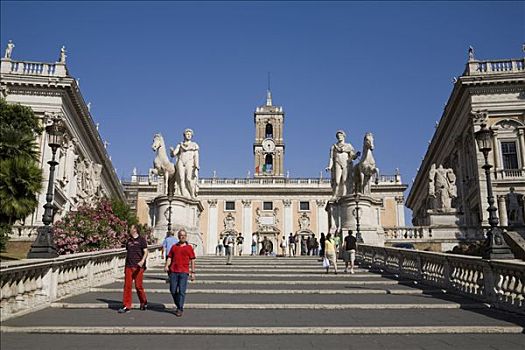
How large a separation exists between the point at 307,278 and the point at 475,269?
472 cm

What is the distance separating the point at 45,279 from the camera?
326 inches

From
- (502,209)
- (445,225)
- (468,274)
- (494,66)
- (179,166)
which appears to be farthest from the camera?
(494,66)

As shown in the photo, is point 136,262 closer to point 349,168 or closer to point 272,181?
point 349,168

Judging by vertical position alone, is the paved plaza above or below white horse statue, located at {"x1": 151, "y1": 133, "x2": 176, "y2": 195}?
below

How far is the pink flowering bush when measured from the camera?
60.4ft

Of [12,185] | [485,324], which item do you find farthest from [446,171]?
[12,185]

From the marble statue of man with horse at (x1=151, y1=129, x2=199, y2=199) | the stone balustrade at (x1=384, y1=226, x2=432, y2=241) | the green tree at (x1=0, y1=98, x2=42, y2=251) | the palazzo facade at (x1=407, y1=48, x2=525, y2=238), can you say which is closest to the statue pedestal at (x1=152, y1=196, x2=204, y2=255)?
the marble statue of man with horse at (x1=151, y1=129, x2=199, y2=199)

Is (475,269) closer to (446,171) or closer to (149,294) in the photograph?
(149,294)

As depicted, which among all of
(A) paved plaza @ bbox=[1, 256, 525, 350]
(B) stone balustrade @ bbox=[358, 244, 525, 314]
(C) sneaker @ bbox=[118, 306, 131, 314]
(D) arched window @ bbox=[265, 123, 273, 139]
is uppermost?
(D) arched window @ bbox=[265, 123, 273, 139]

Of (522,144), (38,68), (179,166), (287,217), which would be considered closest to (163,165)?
(179,166)

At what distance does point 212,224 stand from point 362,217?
4138 centimetres

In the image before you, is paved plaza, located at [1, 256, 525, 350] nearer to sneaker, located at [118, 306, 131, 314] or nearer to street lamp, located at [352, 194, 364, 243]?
sneaker, located at [118, 306, 131, 314]

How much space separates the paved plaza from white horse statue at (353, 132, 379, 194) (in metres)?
9.55

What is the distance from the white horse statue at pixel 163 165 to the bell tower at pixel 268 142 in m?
50.5
